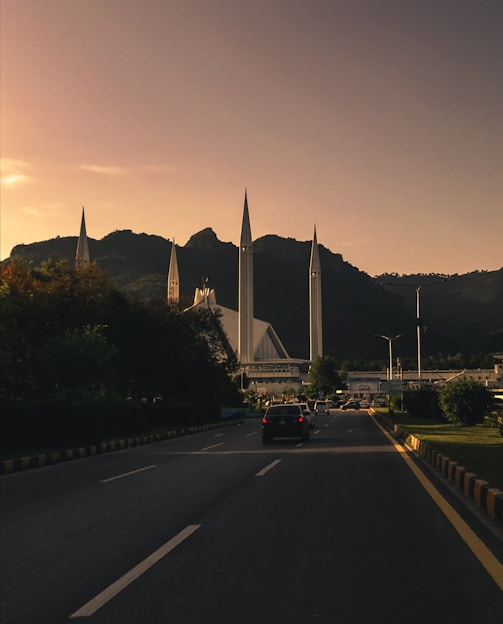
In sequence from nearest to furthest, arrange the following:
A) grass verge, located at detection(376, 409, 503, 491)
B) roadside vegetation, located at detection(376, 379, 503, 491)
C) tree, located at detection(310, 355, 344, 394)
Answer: grass verge, located at detection(376, 409, 503, 491), roadside vegetation, located at detection(376, 379, 503, 491), tree, located at detection(310, 355, 344, 394)

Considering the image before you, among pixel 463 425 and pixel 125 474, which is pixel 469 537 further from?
pixel 463 425

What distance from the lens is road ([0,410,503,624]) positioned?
5.34m

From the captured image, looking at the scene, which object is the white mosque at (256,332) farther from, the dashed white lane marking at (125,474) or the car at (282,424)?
the dashed white lane marking at (125,474)

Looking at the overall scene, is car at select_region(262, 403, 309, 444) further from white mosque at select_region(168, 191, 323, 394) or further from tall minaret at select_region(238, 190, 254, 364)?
tall minaret at select_region(238, 190, 254, 364)

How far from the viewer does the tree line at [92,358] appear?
23547 mm

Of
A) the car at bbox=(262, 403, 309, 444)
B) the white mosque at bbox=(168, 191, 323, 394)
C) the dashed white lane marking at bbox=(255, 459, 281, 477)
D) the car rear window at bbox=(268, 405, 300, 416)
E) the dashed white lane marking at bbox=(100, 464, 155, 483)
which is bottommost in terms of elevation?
the dashed white lane marking at bbox=(100, 464, 155, 483)

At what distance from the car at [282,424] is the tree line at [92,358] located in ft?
18.6

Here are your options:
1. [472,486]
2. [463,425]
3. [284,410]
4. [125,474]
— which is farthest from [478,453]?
[463,425]

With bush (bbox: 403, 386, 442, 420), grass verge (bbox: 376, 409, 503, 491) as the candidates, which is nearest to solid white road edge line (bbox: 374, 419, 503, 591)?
grass verge (bbox: 376, 409, 503, 491)

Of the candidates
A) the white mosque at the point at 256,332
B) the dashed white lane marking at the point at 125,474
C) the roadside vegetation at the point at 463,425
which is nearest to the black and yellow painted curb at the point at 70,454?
the dashed white lane marking at the point at 125,474

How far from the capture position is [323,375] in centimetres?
14600

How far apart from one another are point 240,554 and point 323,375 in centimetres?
13996

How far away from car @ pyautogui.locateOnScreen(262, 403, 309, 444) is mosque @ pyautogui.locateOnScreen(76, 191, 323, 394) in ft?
327

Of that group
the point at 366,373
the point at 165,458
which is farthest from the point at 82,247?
the point at 165,458
